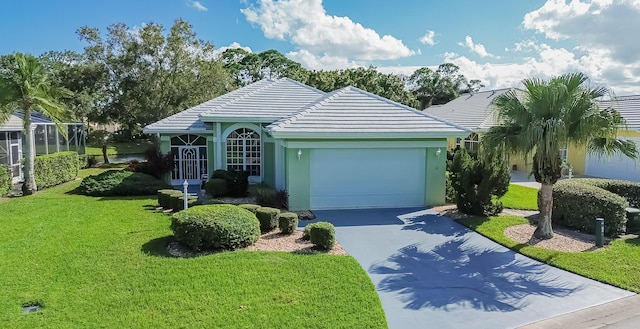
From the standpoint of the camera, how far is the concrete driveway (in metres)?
7.32

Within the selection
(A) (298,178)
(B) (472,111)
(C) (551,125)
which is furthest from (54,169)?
(B) (472,111)

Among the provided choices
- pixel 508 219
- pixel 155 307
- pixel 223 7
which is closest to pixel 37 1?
pixel 223 7

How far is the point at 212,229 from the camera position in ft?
32.1

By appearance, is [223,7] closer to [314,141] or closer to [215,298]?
[314,141]

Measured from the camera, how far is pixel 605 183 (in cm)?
1468

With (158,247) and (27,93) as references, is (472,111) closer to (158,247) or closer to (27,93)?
(158,247)

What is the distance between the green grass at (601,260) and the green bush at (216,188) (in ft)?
33.8

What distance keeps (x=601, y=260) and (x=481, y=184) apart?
4.42 meters

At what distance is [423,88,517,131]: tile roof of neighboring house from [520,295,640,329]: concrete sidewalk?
20.7 meters

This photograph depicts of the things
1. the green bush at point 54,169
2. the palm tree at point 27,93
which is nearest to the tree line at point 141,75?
the green bush at point 54,169

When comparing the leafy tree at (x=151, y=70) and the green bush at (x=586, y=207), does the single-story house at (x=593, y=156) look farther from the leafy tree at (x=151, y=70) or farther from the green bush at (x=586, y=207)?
the leafy tree at (x=151, y=70)

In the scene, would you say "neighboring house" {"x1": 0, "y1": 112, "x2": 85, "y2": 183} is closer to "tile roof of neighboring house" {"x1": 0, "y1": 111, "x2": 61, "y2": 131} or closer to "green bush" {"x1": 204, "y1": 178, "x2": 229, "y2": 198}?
"tile roof of neighboring house" {"x1": 0, "y1": 111, "x2": 61, "y2": 131}

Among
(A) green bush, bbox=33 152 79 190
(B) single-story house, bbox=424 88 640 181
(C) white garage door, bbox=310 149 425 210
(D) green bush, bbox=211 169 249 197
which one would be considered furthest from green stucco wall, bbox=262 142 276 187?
(A) green bush, bbox=33 152 79 190

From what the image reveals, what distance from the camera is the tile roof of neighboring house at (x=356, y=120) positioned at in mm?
14820
